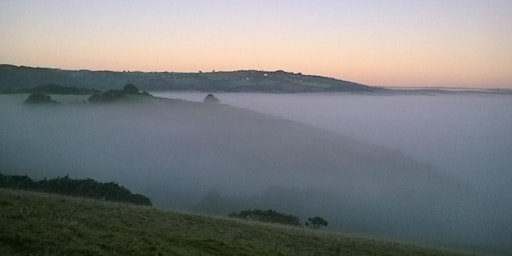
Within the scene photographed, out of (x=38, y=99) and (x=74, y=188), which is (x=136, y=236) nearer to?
(x=74, y=188)

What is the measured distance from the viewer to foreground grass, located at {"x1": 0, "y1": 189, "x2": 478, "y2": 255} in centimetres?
1297

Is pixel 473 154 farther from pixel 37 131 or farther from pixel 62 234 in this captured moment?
pixel 62 234

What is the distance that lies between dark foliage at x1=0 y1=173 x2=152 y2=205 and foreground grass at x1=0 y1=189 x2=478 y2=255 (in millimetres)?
16415

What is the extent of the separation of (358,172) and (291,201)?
144ft

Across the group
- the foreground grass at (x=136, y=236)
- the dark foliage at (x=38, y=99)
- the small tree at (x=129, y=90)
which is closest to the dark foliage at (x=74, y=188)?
the foreground grass at (x=136, y=236)

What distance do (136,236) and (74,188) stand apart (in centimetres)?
2538

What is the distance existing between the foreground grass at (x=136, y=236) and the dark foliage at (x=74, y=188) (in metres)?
16.4

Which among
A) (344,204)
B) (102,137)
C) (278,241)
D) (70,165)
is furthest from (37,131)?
(278,241)

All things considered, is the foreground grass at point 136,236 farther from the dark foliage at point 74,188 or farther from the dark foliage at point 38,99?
the dark foliage at point 38,99

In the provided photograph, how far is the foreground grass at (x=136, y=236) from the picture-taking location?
13.0 meters

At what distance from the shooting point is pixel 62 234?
13.7 metres

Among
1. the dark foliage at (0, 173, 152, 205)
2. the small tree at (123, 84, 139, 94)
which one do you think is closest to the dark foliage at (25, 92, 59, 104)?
the small tree at (123, 84, 139, 94)

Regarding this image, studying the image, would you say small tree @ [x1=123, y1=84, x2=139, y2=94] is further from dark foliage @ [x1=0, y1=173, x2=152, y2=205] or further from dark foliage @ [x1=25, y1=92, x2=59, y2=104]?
dark foliage @ [x1=0, y1=173, x2=152, y2=205]

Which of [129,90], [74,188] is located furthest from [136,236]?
[129,90]
